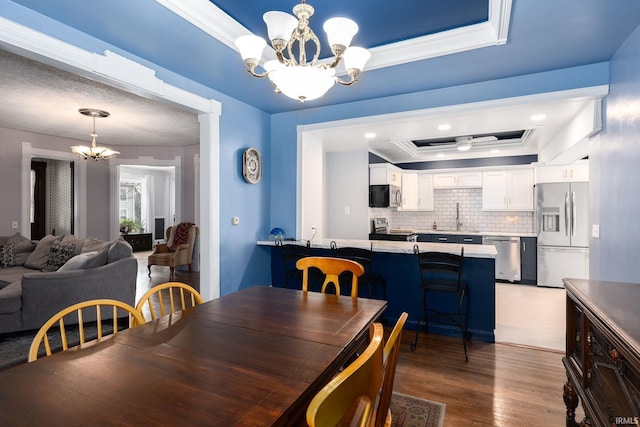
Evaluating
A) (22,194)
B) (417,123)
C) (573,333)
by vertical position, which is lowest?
(573,333)

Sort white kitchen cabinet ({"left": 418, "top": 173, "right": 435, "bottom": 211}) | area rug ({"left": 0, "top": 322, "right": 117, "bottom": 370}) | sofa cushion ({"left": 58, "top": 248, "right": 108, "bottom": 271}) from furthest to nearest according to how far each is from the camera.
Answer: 1. white kitchen cabinet ({"left": 418, "top": 173, "right": 435, "bottom": 211})
2. sofa cushion ({"left": 58, "top": 248, "right": 108, "bottom": 271})
3. area rug ({"left": 0, "top": 322, "right": 117, "bottom": 370})

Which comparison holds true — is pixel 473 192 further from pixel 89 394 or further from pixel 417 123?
pixel 89 394

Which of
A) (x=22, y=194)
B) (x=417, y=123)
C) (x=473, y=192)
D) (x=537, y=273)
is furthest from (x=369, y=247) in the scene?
(x=22, y=194)

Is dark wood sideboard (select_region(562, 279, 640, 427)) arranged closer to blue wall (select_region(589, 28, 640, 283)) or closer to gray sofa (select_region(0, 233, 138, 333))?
blue wall (select_region(589, 28, 640, 283))

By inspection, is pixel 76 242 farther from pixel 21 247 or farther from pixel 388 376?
pixel 388 376

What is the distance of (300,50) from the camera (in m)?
1.82

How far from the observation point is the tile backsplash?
6.36 meters

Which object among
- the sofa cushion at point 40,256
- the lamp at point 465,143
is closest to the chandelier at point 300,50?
the lamp at point 465,143

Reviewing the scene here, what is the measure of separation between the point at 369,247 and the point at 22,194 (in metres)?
5.99

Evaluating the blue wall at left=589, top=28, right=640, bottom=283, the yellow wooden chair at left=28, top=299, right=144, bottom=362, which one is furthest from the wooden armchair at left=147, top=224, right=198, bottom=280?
the blue wall at left=589, top=28, right=640, bottom=283

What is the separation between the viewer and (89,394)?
3.03ft

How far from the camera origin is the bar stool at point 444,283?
288 centimetres

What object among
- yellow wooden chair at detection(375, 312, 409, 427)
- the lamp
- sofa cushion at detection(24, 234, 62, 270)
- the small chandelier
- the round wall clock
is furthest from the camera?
the lamp

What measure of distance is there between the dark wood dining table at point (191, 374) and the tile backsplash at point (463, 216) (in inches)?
183
